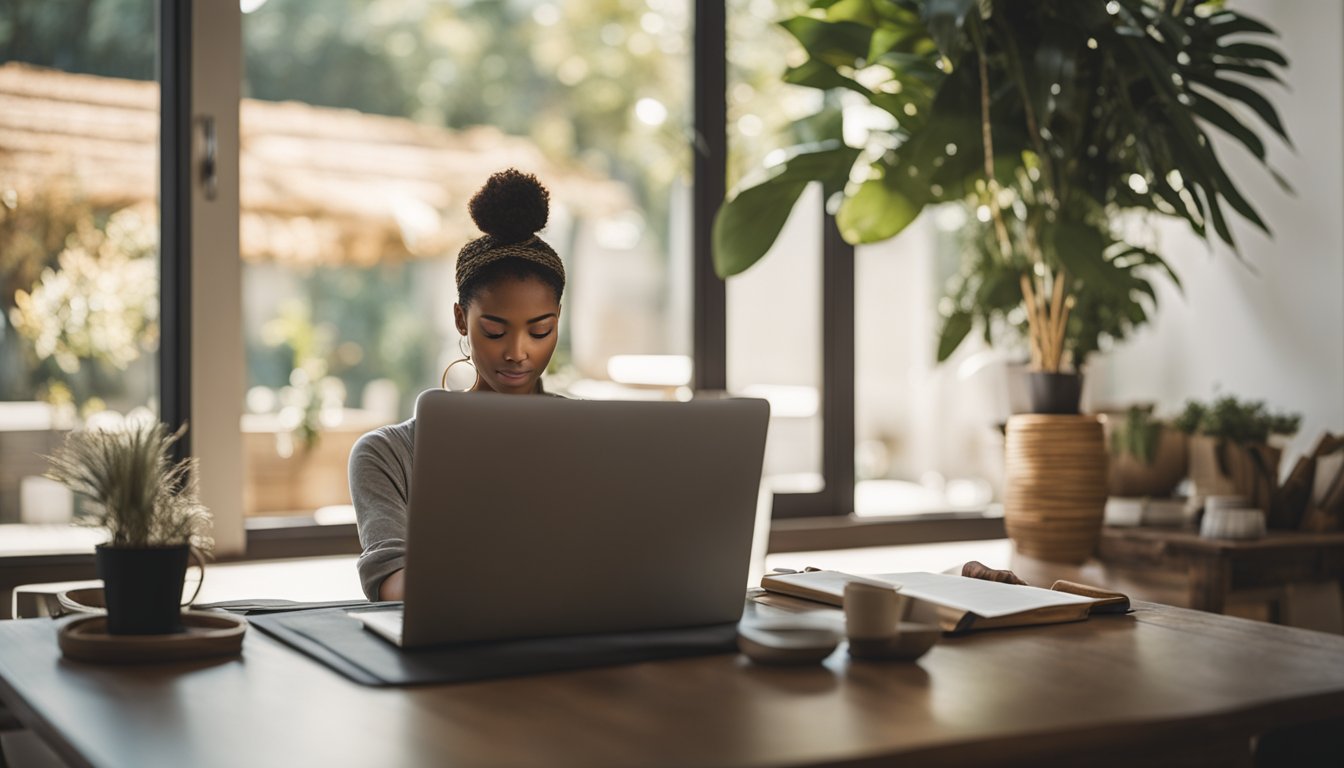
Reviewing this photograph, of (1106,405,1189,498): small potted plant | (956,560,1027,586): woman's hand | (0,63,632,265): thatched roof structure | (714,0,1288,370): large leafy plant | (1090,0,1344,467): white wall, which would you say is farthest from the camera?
(0,63,632,265): thatched roof structure

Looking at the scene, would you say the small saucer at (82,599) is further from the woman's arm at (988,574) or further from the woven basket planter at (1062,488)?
the woven basket planter at (1062,488)

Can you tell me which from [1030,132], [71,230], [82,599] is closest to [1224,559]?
[1030,132]

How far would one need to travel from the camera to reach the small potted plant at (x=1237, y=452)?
3.11 m

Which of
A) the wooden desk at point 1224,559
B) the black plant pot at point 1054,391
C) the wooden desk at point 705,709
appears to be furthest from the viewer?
the black plant pot at point 1054,391

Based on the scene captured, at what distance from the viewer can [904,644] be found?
117 centimetres

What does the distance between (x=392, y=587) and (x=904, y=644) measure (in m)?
0.67

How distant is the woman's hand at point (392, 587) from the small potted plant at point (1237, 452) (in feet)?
7.57

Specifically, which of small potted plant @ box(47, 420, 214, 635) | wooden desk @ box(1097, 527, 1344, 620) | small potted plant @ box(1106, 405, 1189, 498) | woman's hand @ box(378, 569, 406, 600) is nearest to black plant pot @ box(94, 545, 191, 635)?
small potted plant @ box(47, 420, 214, 635)

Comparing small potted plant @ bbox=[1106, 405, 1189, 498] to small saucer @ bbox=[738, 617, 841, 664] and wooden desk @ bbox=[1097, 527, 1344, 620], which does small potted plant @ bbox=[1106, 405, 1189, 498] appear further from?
small saucer @ bbox=[738, 617, 841, 664]

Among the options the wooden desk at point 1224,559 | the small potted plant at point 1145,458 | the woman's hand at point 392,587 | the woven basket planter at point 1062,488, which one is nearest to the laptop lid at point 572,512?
the woman's hand at point 392,587

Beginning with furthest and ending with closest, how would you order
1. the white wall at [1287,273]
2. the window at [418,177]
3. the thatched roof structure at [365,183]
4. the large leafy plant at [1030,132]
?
1. the window at [418,177]
2. the thatched roof structure at [365,183]
3. the white wall at [1287,273]
4. the large leafy plant at [1030,132]

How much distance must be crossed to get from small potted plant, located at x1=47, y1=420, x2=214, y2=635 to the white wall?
306 centimetres

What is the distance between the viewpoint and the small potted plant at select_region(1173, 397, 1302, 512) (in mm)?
3113

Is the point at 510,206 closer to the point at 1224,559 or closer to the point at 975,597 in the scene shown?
the point at 975,597
